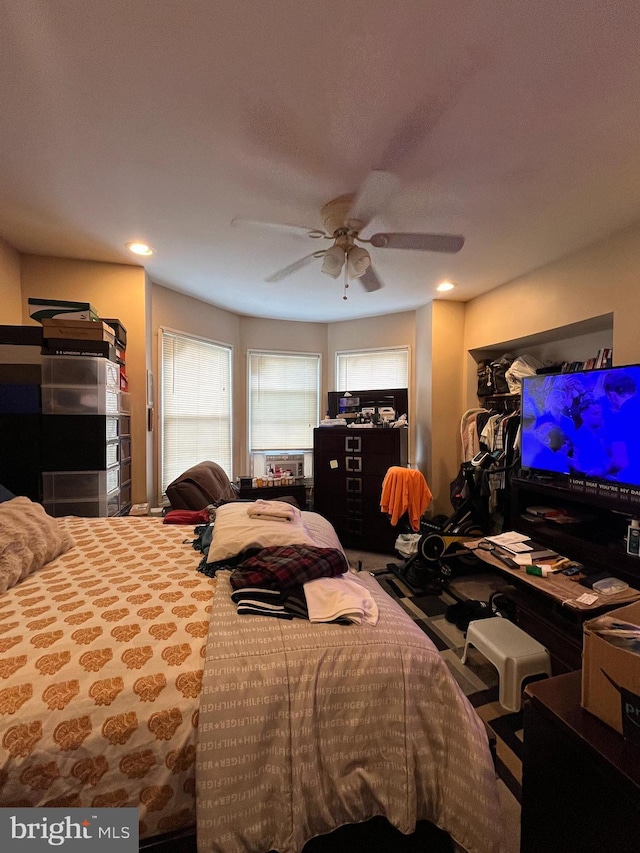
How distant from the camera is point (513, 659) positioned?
5.37 feet

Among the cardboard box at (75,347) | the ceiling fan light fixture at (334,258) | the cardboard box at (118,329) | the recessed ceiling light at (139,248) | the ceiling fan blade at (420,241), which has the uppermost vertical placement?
the recessed ceiling light at (139,248)

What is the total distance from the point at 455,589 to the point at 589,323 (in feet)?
7.52

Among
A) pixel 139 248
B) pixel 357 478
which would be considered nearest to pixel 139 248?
pixel 139 248

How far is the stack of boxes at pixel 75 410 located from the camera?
2.25m

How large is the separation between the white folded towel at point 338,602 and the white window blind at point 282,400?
3.29 meters

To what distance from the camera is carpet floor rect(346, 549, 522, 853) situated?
4.41 feet

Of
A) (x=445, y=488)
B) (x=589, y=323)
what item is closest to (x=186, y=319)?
(x=445, y=488)

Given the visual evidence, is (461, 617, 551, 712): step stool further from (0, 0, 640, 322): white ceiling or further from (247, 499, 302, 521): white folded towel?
(0, 0, 640, 322): white ceiling

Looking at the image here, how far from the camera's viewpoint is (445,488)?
383 cm

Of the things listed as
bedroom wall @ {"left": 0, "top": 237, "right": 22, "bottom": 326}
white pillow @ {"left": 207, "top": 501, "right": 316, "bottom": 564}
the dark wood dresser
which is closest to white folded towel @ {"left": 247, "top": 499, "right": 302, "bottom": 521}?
white pillow @ {"left": 207, "top": 501, "right": 316, "bottom": 564}

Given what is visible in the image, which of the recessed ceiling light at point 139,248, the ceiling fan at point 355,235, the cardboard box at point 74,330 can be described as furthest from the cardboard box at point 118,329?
the ceiling fan at point 355,235

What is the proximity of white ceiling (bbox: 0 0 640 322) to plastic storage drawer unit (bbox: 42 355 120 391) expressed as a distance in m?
0.87

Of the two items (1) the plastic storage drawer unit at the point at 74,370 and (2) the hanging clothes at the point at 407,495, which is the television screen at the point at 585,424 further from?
(1) the plastic storage drawer unit at the point at 74,370

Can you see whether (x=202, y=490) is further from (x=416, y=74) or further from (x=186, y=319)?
(x=416, y=74)
